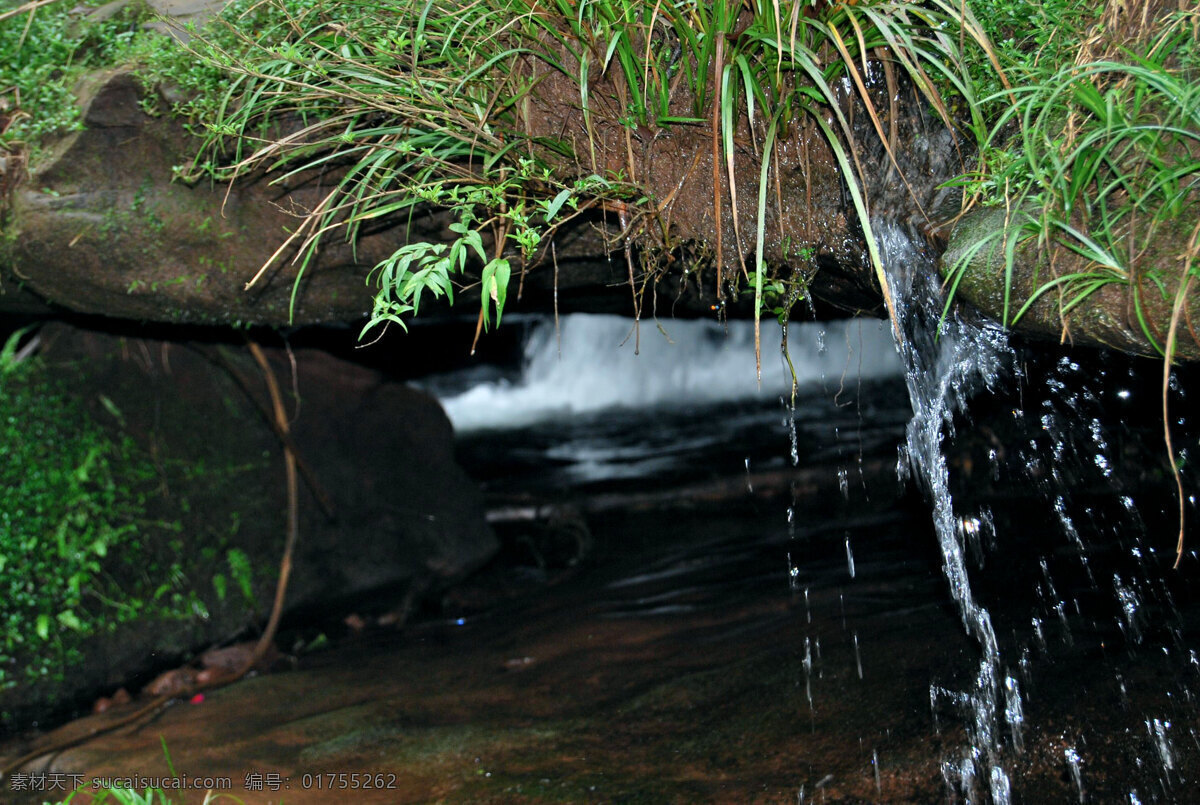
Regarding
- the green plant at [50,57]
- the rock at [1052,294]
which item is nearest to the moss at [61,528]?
the green plant at [50,57]

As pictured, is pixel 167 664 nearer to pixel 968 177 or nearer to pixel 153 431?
pixel 153 431

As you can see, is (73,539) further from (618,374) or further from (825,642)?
(618,374)

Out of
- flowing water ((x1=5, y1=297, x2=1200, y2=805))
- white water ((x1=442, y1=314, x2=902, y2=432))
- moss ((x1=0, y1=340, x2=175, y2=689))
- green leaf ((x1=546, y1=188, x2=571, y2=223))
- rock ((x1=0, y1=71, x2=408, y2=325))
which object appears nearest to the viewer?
green leaf ((x1=546, y1=188, x2=571, y2=223))

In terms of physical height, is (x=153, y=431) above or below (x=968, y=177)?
below

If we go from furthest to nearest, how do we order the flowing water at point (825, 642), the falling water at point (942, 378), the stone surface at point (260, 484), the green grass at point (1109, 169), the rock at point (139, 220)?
the stone surface at point (260, 484) → the rock at point (139, 220) → the flowing water at point (825, 642) → the falling water at point (942, 378) → the green grass at point (1109, 169)

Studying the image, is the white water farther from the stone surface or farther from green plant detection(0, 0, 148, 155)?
green plant detection(0, 0, 148, 155)

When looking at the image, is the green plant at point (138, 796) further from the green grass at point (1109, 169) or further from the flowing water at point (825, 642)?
the green grass at point (1109, 169)

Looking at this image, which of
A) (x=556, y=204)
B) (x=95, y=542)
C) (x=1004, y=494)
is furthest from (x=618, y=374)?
(x=556, y=204)

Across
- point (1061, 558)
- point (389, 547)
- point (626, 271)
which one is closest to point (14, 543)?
point (389, 547)

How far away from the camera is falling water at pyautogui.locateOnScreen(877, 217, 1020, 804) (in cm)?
239

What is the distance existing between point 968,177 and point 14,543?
4.14 m

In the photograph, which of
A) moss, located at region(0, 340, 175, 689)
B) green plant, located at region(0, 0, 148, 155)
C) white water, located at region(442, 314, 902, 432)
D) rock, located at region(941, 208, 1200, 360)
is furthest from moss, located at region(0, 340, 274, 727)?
white water, located at region(442, 314, 902, 432)

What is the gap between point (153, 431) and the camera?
460 cm

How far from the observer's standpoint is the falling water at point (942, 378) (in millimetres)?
2393
